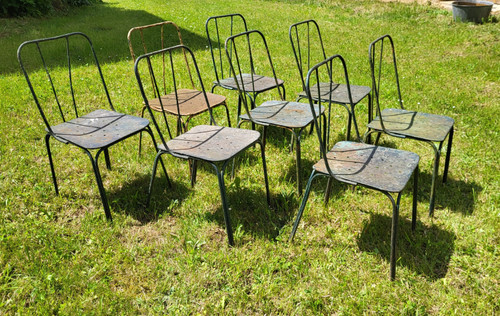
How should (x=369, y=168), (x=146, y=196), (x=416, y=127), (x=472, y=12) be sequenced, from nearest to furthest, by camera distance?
1. (x=369, y=168)
2. (x=416, y=127)
3. (x=146, y=196)
4. (x=472, y=12)

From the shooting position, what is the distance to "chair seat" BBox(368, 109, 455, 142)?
2.61 meters

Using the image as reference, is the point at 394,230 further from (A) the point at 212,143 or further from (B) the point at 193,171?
(B) the point at 193,171

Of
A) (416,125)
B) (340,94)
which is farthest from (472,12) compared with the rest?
(416,125)

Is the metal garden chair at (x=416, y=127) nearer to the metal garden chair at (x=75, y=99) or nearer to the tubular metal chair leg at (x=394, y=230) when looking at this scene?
the tubular metal chair leg at (x=394, y=230)

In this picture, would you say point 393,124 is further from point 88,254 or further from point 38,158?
point 38,158

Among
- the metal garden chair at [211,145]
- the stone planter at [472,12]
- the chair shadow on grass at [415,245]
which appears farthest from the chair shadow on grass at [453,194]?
the stone planter at [472,12]

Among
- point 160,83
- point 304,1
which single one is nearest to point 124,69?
point 160,83

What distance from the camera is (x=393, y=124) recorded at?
281cm

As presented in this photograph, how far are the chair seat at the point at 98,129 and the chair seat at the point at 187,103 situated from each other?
30 centimetres

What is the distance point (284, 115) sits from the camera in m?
3.03

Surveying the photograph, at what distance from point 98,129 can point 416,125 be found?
89.9 inches

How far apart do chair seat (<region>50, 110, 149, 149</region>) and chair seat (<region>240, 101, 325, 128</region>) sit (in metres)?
0.85

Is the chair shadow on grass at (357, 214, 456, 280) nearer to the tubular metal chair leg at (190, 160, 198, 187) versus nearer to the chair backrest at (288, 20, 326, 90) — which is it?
the tubular metal chair leg at (190, 160, 198, 187)

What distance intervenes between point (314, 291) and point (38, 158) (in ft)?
9.24
